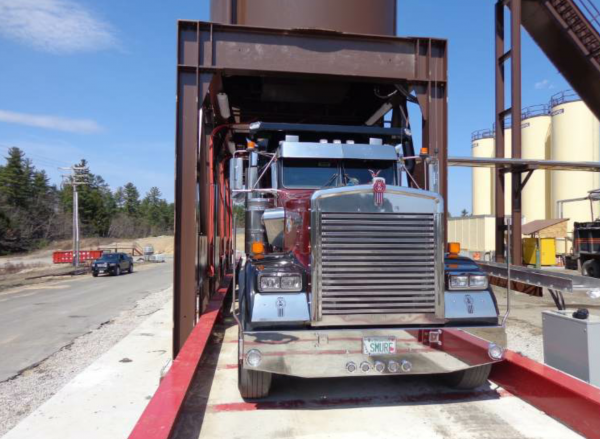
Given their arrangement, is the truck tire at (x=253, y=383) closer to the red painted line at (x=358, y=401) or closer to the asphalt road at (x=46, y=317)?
the red painted line at (x=358, y=401)

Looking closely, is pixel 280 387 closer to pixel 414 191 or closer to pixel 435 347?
pixel 435 347

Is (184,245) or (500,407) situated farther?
(184,245)

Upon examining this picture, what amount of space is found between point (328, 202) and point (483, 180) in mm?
37744

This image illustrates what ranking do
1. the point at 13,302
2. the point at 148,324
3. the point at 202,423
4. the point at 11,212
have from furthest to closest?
the point at 11,212
the point at 13,302
the point at 148,324
the point at 202,423

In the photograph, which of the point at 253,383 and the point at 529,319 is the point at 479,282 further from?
the point at 529,319

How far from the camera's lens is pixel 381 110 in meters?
8.52

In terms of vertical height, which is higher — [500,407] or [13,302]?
[500,407]

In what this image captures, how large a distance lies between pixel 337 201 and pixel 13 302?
59.5ft

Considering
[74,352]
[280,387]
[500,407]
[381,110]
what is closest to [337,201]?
[280,387]

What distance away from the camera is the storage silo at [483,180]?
3788cm

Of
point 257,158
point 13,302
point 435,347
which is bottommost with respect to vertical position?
point 13,302

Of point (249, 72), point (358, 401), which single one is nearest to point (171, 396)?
point (358, 401)

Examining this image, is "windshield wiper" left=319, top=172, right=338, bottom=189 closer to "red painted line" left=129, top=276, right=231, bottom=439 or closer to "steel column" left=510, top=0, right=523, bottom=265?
"red painted line" left=129, top=276, right=231, bottom=439

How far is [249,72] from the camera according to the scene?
598 cm
